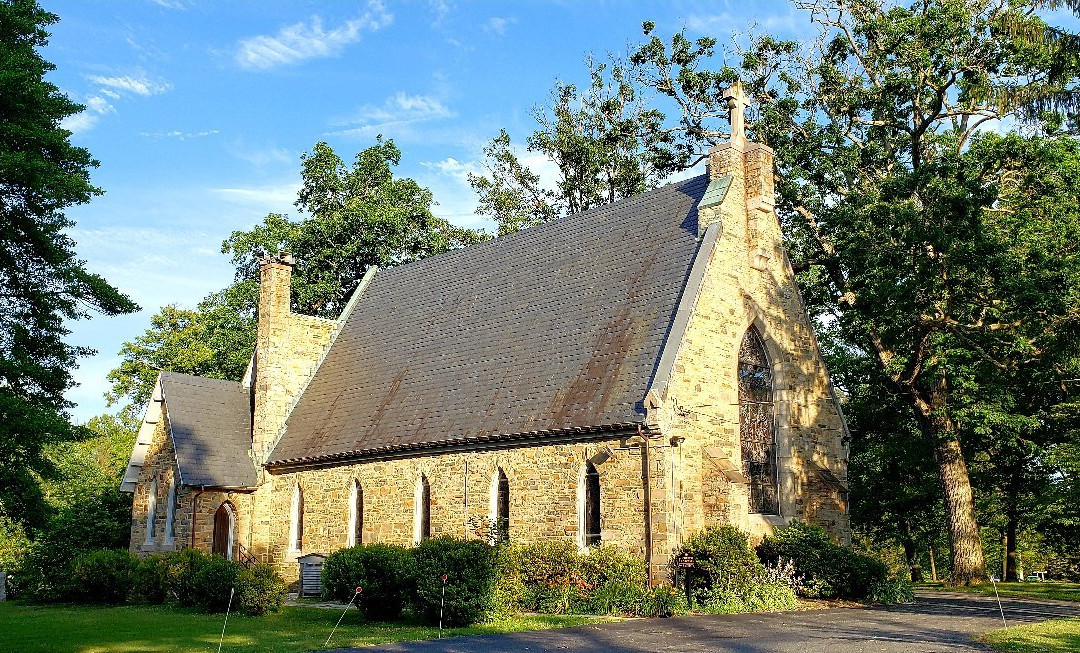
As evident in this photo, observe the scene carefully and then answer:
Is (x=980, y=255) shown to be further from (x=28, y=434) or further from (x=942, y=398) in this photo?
(x=28, y=434)

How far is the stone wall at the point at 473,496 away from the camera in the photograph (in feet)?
69.3

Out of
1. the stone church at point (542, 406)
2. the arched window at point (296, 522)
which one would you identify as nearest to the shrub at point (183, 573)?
the stone church at point (542, 406)

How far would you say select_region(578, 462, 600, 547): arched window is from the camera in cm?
2192

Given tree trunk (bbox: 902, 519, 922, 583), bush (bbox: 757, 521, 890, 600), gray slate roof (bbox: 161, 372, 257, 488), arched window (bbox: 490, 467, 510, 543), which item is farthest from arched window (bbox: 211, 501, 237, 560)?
tree trunk (bbox: 902, 519, 922, 583)

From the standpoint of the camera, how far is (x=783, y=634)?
15453mm

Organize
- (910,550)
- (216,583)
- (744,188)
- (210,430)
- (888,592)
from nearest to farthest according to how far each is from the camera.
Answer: (216,583) < (888,592) < (744,188) < (210,430) < (910,550)

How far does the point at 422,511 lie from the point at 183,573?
20.0 feet

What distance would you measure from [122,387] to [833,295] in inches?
1496

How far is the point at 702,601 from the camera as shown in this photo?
20000mm

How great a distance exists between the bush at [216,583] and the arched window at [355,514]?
17.3 ft

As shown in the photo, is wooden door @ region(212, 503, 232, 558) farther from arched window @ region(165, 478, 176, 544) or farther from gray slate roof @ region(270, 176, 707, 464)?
gray slate roof @ region(270, 176, 707, 464)

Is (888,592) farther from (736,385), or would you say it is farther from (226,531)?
(226,531)

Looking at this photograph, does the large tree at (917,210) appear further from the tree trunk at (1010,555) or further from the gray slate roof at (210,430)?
the gray slate roof at (210,430)

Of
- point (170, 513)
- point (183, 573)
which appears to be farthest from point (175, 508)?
point (183, 573)
